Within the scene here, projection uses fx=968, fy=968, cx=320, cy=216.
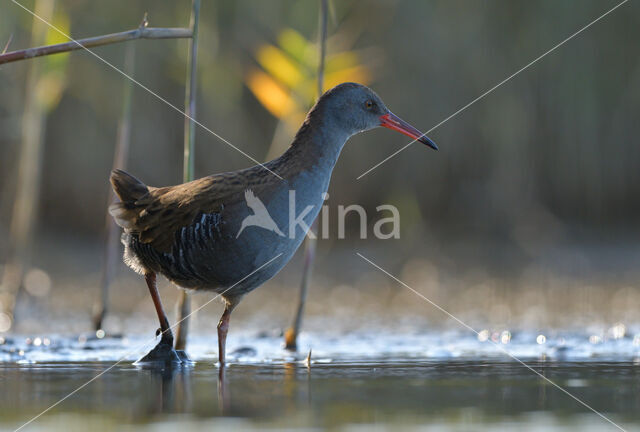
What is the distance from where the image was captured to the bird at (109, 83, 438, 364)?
16.1 feet

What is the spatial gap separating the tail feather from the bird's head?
45.7 inches

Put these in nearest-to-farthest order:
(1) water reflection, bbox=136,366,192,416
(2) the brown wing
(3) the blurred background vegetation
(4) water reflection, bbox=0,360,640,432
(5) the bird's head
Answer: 1. (4) water reflection, bbox=0,360,640,432
2. (1) water reflection, bbox=136,366,192,416
3. (2) the brown wing
4. (5) the bird's head
5. (3) the blurred background vegetation

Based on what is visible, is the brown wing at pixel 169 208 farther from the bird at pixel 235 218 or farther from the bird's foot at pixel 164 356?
the bird's foot at pixel 164 356

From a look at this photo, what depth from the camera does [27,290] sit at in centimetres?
741

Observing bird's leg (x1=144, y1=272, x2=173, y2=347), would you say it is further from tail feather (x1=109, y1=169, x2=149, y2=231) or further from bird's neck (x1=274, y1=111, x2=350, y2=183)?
bird's neck (x1=274, y1=111, x2=350, y2=183)

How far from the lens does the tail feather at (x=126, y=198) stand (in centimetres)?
538

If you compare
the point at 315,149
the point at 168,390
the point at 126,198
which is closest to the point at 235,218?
the point at 315,149

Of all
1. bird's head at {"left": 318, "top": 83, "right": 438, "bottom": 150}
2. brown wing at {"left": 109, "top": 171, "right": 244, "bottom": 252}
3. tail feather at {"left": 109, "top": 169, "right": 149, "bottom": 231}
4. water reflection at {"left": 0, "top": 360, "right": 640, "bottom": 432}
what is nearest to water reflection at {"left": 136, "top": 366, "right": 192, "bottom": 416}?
water reflection at {"left": 0, "top": 360, "right": 640, "bottom": 432}

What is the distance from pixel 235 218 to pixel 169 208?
18.1 inches

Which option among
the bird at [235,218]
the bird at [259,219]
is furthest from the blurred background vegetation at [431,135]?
the bird at [259,219]

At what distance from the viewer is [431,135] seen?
27.7 ft

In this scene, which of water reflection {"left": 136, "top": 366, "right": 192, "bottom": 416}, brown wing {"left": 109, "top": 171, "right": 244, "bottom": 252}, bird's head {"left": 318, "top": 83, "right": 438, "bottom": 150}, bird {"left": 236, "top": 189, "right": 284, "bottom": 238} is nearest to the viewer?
water reflection {"left": 136, "top": 366, "right": 192, "bottom": 416}

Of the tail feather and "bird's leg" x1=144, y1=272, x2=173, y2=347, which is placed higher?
the tail feather

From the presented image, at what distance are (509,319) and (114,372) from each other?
310 centimetres
